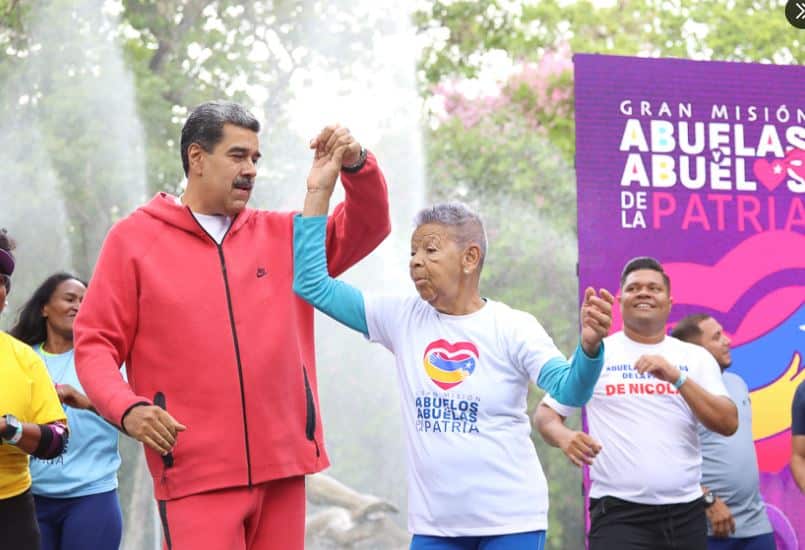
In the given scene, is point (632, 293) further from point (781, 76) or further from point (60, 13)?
point (60, 13)

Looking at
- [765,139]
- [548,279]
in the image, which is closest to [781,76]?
[765,139]

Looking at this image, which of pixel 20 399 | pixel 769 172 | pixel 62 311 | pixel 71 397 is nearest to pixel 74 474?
pixel 71 397

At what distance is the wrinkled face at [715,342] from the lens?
6.50m

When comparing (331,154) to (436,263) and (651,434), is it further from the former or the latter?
(651,434)

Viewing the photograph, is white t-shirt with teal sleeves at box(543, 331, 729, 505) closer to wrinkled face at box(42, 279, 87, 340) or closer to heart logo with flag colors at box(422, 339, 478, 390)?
heart logo with flag colors at box(422, 339, 478, 390)

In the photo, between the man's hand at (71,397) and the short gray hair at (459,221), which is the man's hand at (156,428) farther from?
the man's hand at (71,397)

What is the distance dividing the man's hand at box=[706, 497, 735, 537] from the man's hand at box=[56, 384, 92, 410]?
2.83m

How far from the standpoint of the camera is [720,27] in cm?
1298

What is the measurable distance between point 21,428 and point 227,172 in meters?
1.14

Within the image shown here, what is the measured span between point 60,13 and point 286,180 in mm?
2153

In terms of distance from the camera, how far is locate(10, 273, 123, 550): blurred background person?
5.32m

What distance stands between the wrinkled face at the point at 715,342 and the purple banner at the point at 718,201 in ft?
1.39

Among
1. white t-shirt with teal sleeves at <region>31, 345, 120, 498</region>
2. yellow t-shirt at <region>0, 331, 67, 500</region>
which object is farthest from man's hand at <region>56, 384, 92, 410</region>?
yellow t-shirt at <region>0, 331, 67, 500</region>

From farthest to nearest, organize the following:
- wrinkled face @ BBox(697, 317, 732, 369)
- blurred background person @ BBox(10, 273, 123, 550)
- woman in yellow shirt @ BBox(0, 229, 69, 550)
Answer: wrinkled face @ BBox(697, 317, 732, 369), blurred background person @ BBox(10, 273, 123, 550), woman in yellow shirt @ BBox(0, 229, 69, 550)
